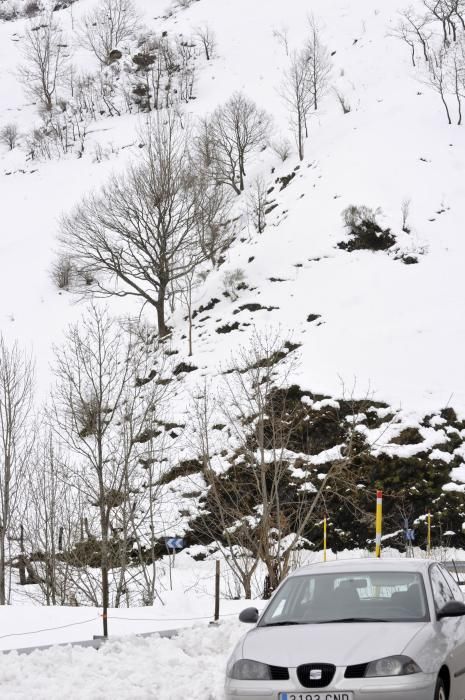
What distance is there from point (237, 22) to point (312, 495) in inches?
2514

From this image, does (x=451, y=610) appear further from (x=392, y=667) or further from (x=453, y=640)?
(x=392, y=667)

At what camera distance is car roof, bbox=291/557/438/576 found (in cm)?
689

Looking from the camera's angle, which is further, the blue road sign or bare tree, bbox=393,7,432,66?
bare tree, bbox=393,7,432,66

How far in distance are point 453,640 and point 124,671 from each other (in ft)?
11.3

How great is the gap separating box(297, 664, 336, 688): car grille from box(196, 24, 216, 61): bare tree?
74612 millimetres

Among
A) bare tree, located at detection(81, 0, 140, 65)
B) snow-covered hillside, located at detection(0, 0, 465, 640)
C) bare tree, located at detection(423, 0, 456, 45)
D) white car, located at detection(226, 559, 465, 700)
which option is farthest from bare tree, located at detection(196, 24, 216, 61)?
white car, located at detection(226, 559, 465, 700)

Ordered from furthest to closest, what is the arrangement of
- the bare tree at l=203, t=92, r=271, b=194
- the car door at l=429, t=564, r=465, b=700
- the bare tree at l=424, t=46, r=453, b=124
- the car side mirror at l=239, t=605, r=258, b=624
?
the bare tree at l=203, t=92, r=271, b=194, the bare tree at l=424, t=46, r=453, b=124, the car side mirror at l=239, t=605, r=258, b=624, the car door at l=429, t=564, r=465, b=700

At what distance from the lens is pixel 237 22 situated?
258 ft

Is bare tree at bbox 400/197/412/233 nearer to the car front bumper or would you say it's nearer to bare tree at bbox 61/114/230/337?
bare tree at bbox 61/114/230/337

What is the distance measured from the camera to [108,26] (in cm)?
8731

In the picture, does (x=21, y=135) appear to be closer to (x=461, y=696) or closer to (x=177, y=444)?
(x=177, y=444)

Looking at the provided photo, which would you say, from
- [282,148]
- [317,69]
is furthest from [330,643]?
[317,69]

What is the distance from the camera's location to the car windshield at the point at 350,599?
6309 mm

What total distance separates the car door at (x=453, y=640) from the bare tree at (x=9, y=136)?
69015 mm
